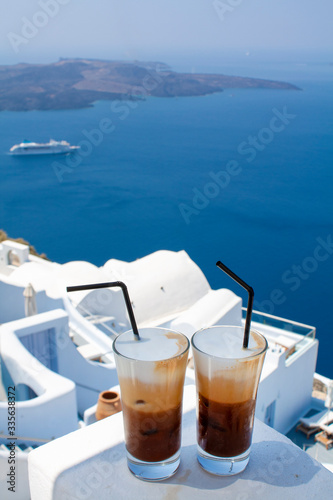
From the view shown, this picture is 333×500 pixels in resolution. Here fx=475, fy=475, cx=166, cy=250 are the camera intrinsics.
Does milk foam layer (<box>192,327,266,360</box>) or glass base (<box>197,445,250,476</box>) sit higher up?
milk foam layer (<box>192,327,266,360</box>)

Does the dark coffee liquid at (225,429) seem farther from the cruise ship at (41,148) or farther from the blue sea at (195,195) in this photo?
the cruise ship at (41,148)

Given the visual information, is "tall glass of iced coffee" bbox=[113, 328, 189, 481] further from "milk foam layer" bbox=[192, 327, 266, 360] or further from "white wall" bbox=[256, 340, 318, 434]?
"white wall" bbox=[256, 340, 318, 434]

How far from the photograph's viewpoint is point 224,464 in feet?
4.00

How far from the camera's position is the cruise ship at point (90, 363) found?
133cm

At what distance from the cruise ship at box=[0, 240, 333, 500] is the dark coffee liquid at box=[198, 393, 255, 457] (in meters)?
0.09

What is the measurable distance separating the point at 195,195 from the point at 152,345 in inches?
2103

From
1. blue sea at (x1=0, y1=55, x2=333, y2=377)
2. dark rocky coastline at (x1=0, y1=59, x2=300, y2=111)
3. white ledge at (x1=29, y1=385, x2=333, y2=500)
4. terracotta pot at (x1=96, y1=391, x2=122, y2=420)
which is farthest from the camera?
dark rocky coastline at (x1=0, y1=59, x2=300, y2=111)

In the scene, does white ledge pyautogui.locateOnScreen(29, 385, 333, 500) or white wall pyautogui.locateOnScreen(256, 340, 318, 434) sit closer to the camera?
white ledge pyautogui.locateOnScreen(29, 385, 333, 500)

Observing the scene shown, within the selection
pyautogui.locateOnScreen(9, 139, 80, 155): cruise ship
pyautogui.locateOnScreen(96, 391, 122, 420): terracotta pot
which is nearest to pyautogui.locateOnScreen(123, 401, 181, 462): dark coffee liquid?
pyautogui.locateOnScreen(96, 391, 122, 420): terracotta pot

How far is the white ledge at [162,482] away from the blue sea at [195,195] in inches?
1036

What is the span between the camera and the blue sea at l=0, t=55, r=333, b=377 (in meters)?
38.3

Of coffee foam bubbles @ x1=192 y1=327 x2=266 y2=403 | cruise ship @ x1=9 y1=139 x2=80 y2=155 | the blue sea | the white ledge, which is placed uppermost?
coffee foam bubbles @ x1=192 y1=327 x2=266 y2=403

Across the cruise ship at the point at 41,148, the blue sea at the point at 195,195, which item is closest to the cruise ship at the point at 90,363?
the blue sea at the point at 195,195

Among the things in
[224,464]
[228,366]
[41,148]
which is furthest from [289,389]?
[41,148]
